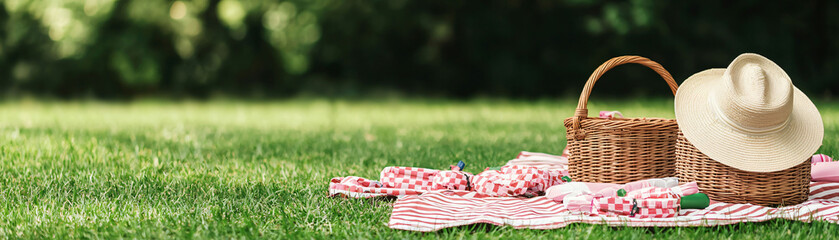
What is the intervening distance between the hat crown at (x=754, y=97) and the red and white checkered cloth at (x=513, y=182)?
830 millimetres

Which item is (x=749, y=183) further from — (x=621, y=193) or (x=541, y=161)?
(x=541, y=161)

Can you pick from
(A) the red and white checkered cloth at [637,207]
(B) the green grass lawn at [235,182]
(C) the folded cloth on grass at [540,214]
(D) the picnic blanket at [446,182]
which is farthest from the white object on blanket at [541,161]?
(A) the red and white checkered cloth at [637,207]

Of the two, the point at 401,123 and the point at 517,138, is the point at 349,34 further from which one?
the point at 517,138

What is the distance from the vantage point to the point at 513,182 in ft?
10.1

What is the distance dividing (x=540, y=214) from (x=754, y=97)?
39.3 inches

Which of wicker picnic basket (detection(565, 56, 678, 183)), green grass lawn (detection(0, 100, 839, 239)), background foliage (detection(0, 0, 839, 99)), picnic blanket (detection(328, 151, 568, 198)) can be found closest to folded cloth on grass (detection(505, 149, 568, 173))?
green grass lawn (detection(0, 100, 839, 239))

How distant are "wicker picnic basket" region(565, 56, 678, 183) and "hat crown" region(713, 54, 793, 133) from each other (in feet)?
1.17

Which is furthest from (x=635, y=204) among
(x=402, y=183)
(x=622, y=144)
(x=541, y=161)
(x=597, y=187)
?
(x=541, y=161)

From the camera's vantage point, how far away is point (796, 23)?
602 inches

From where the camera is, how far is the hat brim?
2.74 meters

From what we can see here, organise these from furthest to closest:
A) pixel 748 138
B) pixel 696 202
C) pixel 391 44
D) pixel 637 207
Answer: pixel 391 44 < pixel 748 138 < pixel 696 202 < pixel 637 207

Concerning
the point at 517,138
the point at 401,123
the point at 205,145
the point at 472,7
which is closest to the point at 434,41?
the point at 472,7

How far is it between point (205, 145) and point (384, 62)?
1165 centimetres

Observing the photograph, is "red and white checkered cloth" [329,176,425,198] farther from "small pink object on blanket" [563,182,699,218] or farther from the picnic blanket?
"small pink object on blanket" [563,182,699,218]
